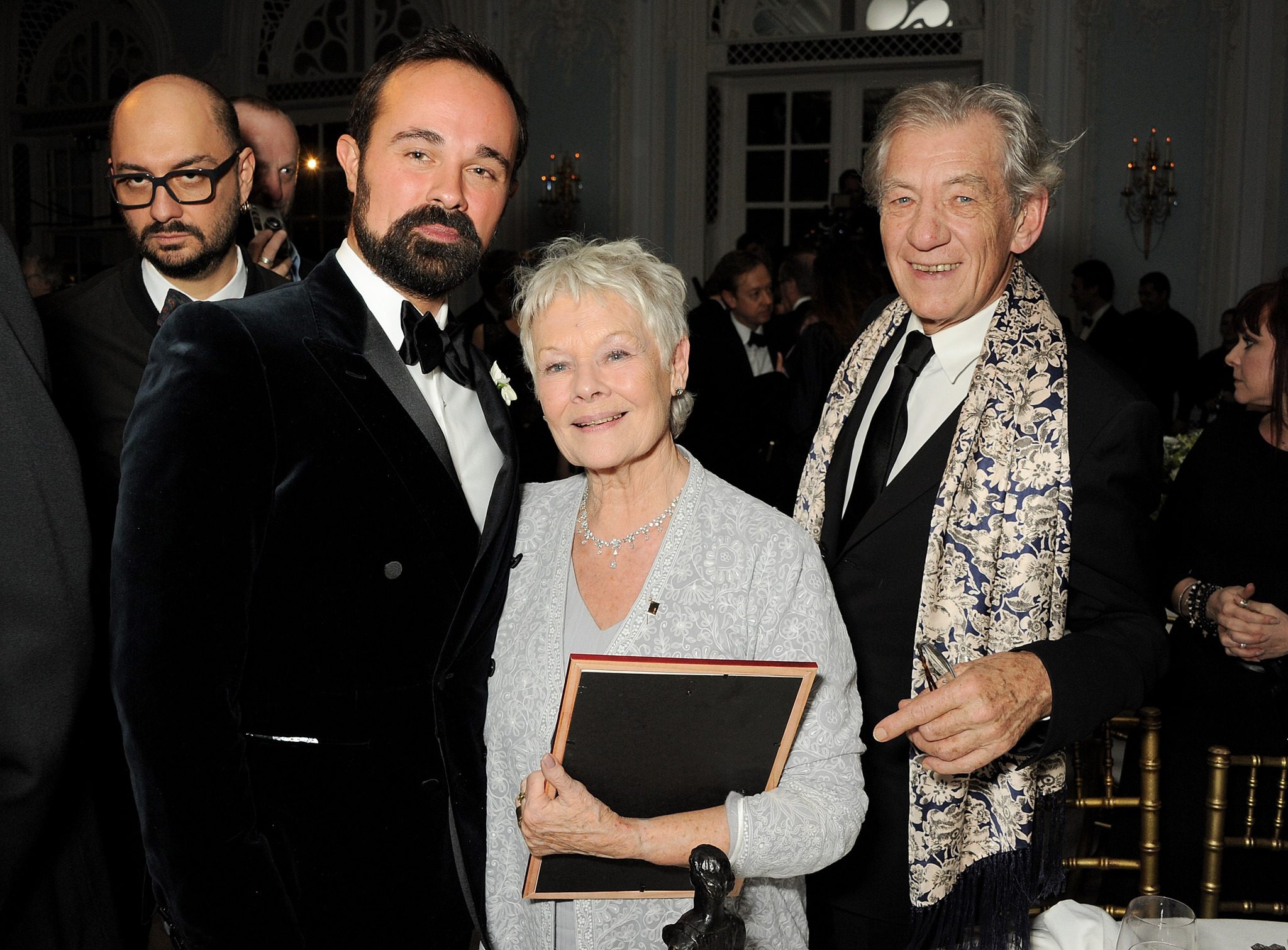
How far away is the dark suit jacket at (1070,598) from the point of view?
62.7 inches

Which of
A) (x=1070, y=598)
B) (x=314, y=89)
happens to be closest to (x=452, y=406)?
(x=1070, y=598)

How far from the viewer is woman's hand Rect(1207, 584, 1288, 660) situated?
2.35 meters

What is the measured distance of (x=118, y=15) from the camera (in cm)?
1066

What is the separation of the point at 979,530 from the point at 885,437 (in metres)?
0.28

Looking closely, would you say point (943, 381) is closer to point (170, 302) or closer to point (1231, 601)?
point (1231, 601)

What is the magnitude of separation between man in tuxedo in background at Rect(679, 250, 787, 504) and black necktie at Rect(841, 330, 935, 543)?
2.09m

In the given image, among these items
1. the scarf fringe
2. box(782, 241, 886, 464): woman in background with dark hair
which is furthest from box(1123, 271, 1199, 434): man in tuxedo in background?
the scarf fringe

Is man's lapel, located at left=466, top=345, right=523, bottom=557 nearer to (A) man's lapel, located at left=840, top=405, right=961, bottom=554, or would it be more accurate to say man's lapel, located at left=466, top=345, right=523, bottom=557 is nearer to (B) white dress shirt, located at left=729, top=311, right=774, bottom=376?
(A) man's lapel, located at left=840, top=405, right=961, bottom=554

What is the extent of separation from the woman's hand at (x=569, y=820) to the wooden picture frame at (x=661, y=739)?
15 millimetres

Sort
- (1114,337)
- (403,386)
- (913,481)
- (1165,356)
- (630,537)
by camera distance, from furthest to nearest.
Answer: (1114,337), (1165,356), (913,481), (630,537), (403,386)

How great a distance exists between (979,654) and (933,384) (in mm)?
517

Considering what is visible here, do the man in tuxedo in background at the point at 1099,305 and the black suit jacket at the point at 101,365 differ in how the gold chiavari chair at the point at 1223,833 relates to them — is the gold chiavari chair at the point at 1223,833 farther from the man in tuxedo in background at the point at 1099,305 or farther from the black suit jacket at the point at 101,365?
the man in tuxedo in background at the point at 1099,305

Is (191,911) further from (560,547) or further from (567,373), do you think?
(567,373)

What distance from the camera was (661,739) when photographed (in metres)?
1.34
